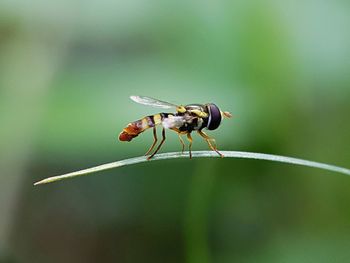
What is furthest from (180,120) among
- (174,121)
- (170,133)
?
(170,133)

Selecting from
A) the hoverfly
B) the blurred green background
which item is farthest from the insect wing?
the blurred green background

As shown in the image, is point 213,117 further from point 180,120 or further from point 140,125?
point 140,125

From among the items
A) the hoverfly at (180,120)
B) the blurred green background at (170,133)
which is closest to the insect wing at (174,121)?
the hoverfly at (180,120)

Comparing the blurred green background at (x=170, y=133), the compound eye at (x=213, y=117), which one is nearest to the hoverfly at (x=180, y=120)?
the compound eye at (x=213, y=117)

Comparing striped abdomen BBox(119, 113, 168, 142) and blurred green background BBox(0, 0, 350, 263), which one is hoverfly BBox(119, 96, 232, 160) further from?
blurred green background BBox(0, 0, 350, 263)

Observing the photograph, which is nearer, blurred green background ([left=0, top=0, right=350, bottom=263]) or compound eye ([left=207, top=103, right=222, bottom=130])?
compound eye ([left=207, top=103, right=222, bottom=130])

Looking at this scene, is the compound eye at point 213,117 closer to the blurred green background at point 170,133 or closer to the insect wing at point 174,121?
the insect wing at point 174,121

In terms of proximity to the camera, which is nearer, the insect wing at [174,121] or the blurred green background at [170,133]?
the insect wing at [174,121]
